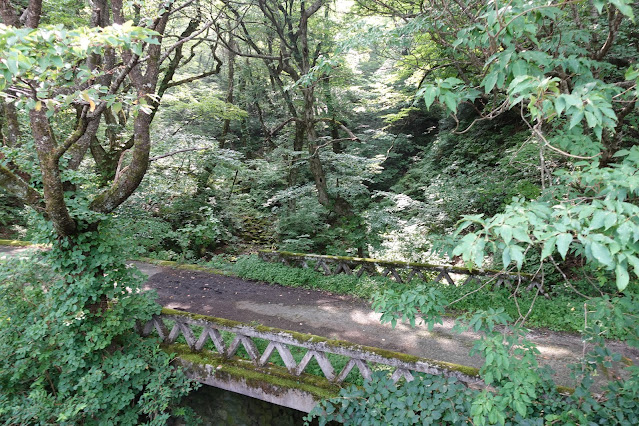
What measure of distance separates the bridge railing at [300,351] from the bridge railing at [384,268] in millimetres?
3567

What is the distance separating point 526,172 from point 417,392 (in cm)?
808

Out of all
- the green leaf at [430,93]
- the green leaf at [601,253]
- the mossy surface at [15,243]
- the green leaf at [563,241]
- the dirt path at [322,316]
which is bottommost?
the dirt path at [322,316]

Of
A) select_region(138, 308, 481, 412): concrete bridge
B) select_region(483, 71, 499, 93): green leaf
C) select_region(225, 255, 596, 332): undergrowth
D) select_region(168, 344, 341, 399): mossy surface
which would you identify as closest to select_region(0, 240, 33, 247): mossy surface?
select_region(225, 255, 596, 332): undergrowth

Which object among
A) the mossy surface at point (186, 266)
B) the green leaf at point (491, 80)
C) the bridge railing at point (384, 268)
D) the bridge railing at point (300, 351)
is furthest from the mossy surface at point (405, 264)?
the green leaf at point (491, 80)

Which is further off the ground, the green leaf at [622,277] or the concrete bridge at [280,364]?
the green leaf at [622,277]

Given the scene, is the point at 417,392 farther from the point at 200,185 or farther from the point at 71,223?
the point at 200,185

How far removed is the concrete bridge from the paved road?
37.2 inches

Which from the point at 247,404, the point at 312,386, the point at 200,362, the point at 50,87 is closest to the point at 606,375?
the point at 312,386

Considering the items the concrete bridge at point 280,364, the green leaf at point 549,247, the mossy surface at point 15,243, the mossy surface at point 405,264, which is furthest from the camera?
the mossy surface at point 15,243

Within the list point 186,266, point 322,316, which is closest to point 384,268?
point 322,316

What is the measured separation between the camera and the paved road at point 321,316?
5559mm

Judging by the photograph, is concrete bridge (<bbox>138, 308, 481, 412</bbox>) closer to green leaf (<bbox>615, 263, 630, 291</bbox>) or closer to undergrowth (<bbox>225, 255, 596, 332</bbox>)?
undergrowth (<bbox>225, 255, 596, 332</bbox>)

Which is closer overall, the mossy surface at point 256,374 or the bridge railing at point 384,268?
the mossy surface at point 256,374

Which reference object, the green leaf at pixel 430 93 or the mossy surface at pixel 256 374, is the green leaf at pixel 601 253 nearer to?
the green leaf at pixel 430 93
